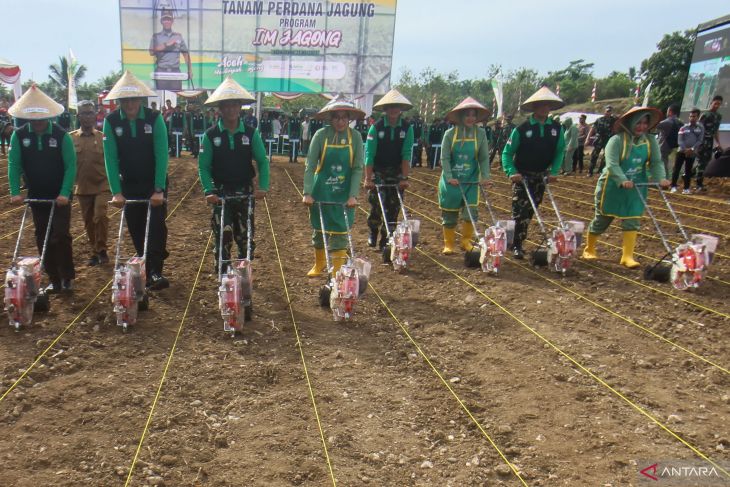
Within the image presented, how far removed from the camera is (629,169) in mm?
6848

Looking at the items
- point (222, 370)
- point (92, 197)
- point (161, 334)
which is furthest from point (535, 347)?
point (92, 197)

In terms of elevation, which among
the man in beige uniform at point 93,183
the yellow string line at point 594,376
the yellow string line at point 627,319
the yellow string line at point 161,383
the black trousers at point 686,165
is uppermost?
the black trousers at point 686,165

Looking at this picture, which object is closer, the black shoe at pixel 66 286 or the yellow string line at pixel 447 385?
the yellow string line at pixel 447 385

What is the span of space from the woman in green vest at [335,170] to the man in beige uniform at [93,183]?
2817mm

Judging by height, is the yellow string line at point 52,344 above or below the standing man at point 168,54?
below

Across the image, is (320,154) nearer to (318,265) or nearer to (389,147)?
(318,265)

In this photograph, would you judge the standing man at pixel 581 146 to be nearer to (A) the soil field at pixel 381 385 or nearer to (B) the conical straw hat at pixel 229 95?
(A) the soil field at pixel 381 385

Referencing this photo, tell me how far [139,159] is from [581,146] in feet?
52.6

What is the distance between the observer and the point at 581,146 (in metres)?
18.2

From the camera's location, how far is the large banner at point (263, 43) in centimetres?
2245

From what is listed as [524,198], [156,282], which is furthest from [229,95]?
[524,198]

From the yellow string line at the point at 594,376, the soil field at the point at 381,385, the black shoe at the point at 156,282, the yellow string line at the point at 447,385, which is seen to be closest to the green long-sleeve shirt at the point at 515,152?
the soil field at the point at 381,385

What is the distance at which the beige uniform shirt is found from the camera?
677cm

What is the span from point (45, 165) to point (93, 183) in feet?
4.41
